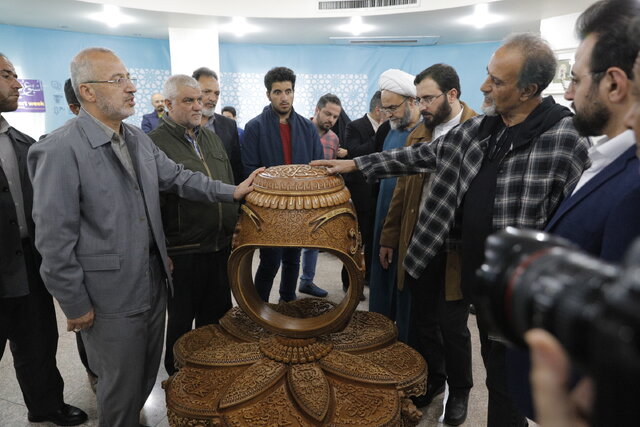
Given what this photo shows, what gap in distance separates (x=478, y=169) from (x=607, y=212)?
2.53 ft

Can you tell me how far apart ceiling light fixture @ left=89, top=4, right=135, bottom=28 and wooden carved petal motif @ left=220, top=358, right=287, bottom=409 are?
5.29 meters

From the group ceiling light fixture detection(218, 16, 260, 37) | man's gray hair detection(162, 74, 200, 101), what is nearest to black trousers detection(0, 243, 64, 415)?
man's gray hair detection(162, 74, 200, 101)

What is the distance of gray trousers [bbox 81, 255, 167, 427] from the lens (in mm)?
1562

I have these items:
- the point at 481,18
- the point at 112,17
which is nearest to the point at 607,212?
the point at 481,18

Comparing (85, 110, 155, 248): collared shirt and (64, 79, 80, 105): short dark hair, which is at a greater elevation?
(64, 79, 80, 105): short dark hair

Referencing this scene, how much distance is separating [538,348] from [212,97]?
2888mm

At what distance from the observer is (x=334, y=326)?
1.58 m

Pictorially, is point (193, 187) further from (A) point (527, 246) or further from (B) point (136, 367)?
(A) point (527, 246)

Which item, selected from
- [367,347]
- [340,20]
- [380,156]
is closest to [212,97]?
[380,156]

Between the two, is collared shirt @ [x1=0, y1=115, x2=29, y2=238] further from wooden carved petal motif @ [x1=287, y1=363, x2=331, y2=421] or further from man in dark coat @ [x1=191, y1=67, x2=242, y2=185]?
wooden carved petal motif @ [x1=287, y1=363, x2=331, y2=421]

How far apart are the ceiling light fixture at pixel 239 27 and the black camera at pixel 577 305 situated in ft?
19.4

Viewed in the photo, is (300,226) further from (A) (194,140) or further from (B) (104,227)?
(A) (194,140)

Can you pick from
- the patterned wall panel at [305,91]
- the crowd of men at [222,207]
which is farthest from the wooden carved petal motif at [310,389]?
the patterned wall panel at [305,91]

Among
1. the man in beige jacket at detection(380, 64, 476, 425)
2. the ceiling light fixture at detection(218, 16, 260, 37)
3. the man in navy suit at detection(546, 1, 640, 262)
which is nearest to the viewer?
the man in navy suit at detection(546, 1, 640, 262)
